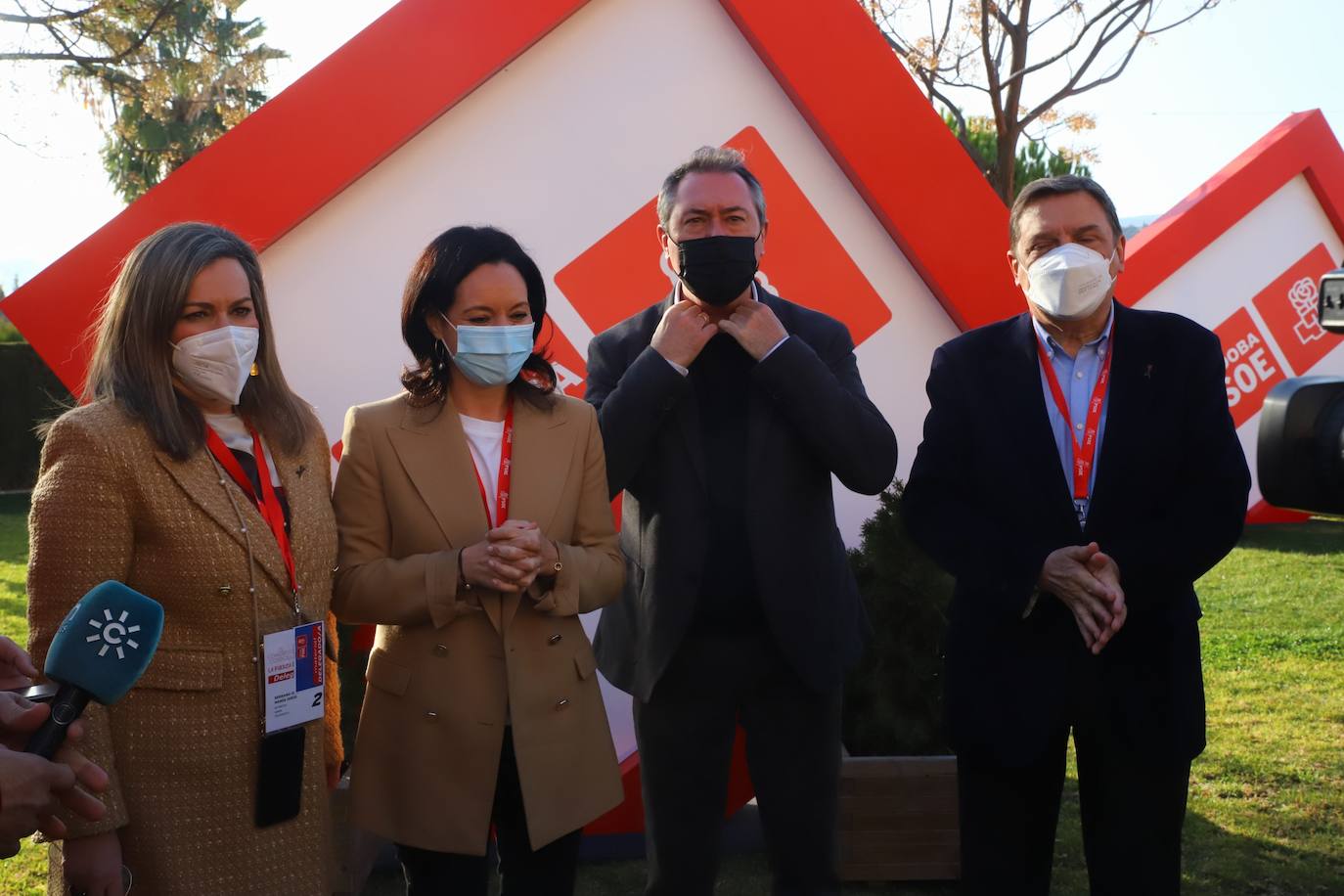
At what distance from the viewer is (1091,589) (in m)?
2.60

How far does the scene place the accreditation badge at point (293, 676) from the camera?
96.1 inches

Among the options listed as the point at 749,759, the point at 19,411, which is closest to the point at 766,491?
the point at 749,759

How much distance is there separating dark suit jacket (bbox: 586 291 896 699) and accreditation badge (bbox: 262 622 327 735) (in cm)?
80

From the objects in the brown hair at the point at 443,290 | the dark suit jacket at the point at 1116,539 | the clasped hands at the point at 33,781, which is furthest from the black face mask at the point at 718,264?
the clasped hands at the point at 33,781

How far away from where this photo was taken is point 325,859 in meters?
2.59

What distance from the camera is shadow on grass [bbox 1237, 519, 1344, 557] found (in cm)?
1097

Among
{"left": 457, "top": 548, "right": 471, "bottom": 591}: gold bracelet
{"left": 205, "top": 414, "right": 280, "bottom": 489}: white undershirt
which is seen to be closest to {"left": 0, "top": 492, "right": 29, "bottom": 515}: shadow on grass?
{"left": 205, "top": 414, "right": 280, "bottom": 489}: white undershirt

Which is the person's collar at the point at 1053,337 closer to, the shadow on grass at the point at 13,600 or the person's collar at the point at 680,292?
the person's collar at the point at 680,292

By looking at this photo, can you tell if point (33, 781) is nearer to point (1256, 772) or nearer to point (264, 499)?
point (264, 499)

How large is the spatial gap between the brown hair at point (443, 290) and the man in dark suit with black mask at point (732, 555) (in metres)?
0.30

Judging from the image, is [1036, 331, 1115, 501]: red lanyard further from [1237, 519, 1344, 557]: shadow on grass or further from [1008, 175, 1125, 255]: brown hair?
[1237, 519, 1344, 557]: shadow on grass

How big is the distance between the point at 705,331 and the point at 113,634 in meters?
1.57

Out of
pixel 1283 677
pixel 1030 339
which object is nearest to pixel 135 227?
pixel 1030 339

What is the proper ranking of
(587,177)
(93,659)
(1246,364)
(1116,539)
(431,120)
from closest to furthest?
Result: (93,659), (1116,539), (431,120), (587,177), (1246,364)
